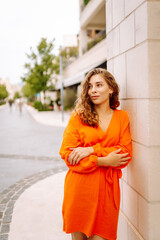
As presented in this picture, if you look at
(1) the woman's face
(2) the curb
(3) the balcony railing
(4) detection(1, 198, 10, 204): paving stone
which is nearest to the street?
(2) the curb

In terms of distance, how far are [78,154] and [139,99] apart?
72 cm

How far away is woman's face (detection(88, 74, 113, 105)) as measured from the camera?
203 centimetres

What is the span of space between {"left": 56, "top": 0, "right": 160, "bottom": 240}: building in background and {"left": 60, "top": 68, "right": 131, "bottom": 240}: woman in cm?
18

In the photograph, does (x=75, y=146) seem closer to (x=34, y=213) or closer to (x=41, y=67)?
(x=34, y=213)

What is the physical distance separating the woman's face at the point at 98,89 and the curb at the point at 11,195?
2.10m

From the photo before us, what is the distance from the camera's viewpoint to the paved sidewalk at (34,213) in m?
3.02

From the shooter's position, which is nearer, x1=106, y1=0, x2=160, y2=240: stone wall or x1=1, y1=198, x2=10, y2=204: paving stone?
x1=106, y1=0, x2=160, y2=240: stone wall

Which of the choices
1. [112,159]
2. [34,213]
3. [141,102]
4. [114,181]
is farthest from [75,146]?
[34,213]

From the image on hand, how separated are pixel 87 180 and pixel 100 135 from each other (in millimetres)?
382

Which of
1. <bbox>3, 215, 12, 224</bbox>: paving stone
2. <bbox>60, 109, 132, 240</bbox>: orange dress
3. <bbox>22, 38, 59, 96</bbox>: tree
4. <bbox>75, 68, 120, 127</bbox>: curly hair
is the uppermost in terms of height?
<bbox>22, 38, 59, 96</bbox>: tree

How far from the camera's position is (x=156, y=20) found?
1856 mm

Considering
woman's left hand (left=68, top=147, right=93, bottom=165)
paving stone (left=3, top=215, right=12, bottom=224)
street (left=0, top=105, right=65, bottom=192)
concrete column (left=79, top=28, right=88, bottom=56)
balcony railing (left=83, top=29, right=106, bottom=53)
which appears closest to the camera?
woman's left hand (left=68, top=147, right=93, bottom=165)

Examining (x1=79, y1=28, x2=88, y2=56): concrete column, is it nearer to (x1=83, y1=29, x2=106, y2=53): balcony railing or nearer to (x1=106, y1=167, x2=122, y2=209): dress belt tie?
(x1=83, y1=29, x2=106, y2=53): balcony railing

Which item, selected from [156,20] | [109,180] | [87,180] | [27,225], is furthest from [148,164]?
[27,225]
